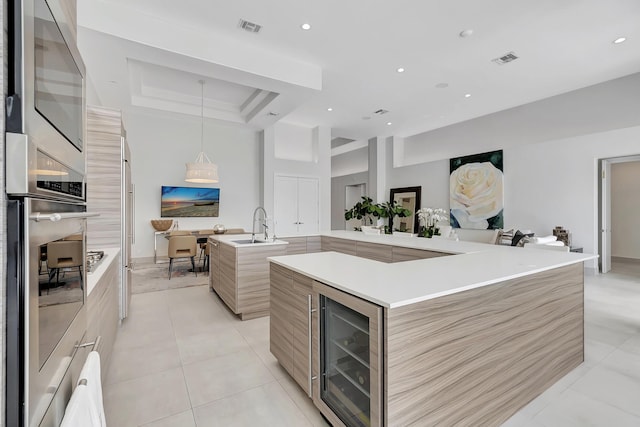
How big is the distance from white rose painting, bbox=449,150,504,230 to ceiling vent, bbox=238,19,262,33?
566 centimetres

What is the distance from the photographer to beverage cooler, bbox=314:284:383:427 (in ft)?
4.11

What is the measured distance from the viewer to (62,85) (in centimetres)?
86

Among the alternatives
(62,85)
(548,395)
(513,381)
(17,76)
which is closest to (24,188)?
(17,76)

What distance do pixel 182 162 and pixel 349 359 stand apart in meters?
6.64

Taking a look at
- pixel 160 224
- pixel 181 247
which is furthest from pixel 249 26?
pixel 160 224

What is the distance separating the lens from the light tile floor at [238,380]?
1739 mm

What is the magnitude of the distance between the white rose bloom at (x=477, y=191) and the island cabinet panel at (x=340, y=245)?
14.6ft

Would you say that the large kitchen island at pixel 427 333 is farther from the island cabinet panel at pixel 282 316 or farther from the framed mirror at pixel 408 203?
the framed mirror at pixel 408 203

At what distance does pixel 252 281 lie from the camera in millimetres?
3318

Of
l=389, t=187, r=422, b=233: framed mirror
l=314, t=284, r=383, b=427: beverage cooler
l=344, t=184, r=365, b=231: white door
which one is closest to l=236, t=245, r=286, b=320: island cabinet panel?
l=314, t=284, r=383, b=427: beverage cooler

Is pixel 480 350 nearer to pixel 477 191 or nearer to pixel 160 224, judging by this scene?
pixel 477 191

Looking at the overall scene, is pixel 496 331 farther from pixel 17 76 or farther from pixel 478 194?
pixel 478 194


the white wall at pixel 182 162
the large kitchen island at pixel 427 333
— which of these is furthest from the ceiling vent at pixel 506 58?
the white wall at pixel 182 162

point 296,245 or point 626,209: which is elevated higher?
point 626,209
